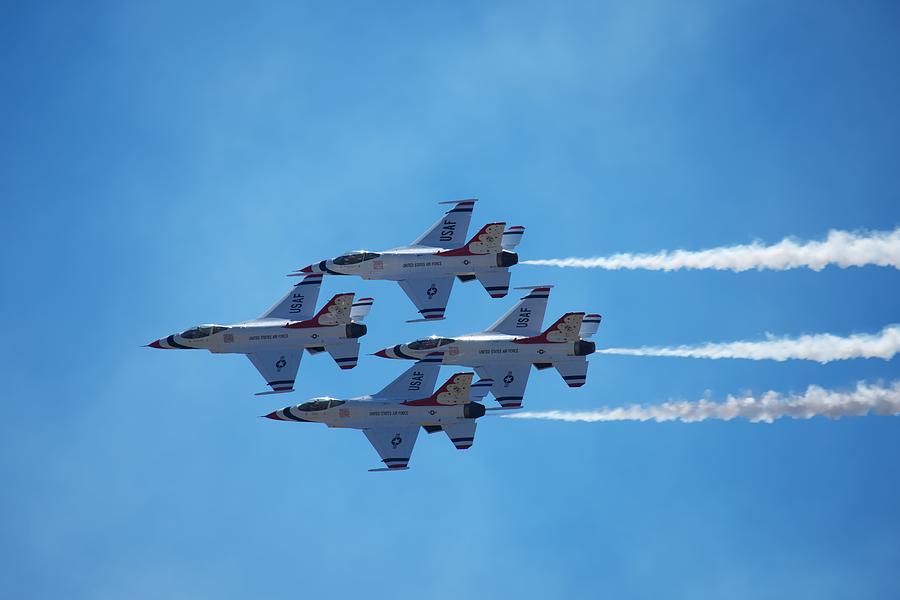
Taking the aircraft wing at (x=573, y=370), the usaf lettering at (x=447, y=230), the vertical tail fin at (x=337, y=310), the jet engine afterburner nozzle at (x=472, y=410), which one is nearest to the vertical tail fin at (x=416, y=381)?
the jet engine afterburner nozzle at (x=472, y=410)

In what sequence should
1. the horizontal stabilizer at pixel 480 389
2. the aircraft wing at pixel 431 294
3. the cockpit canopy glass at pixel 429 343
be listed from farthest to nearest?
1. the aircraft wing at pixel 431 294
2. the cockpit canopy glass at pixel 429 343
3. the horizontal stabilizer at pixel 480 389

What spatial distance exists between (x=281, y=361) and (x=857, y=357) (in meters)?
31.8

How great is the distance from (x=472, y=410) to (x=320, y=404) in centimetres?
885

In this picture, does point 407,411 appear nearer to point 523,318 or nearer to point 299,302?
point 523,318

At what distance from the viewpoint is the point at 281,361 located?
359ft

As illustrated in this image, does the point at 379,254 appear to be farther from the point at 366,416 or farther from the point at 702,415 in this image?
the point at 702,415

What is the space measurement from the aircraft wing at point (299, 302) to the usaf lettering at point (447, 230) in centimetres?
771

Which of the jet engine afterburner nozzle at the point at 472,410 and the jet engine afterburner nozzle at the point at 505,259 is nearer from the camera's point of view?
the jet engine afterburner nozzle at the point at 472,410

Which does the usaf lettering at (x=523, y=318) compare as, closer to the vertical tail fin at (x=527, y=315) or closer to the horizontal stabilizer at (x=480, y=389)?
the vertical tail fin at (x=527, y=315)

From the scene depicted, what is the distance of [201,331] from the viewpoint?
4380 inches

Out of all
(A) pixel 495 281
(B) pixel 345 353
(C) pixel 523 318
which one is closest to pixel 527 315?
(C) pixel 523 318

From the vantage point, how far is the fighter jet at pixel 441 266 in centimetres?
11075

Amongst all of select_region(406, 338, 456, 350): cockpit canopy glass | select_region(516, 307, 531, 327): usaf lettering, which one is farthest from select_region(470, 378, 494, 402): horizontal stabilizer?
select_region(516, 307, 531, 327): usaf lettering

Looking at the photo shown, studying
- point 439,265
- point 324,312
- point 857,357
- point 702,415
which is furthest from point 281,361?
point 857,357
